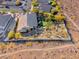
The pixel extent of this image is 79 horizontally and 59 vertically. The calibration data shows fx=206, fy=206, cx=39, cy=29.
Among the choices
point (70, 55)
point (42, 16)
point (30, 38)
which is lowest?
point (70, 55)

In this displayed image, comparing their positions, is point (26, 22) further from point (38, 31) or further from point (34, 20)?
point (38, 31)

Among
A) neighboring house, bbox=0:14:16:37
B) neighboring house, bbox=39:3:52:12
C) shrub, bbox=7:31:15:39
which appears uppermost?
neighboring house, bbox=39:3:52:12

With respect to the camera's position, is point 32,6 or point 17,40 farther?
point 32,6

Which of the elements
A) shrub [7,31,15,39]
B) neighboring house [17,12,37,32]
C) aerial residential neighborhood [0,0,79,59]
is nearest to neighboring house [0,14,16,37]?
aerial residential neighborhood [0,0,79,59]

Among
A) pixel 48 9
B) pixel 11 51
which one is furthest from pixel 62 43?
pixel 48 9

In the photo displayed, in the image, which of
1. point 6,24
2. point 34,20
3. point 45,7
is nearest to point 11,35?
point 6,24

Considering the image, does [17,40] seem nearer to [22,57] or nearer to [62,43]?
[22,57]

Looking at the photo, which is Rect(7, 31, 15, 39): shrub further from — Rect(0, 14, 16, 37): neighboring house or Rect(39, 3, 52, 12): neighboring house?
Rect(39, 3, 52, 12): neighboring house

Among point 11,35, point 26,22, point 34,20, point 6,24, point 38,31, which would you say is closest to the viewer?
point 11,35
